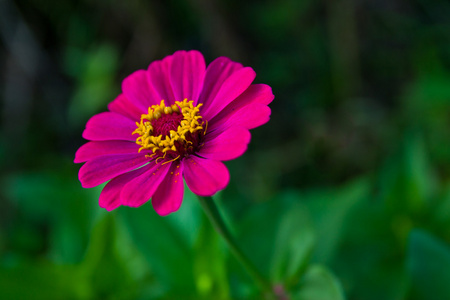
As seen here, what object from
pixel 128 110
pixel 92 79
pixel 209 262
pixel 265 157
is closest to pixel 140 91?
pixel 128 110

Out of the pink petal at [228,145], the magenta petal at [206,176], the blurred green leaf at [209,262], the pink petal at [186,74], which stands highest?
the pink petal at [186,74]

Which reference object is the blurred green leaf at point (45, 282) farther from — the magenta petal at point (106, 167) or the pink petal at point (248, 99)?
the pink petal at point (248, 99)

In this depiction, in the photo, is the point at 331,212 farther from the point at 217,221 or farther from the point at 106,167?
the point at 106,167

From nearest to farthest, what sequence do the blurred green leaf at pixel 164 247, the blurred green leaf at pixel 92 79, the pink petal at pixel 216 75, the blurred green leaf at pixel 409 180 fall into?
the pink petal at pixel 216 75
the blurred green leaf at pixel 164 247
the blurred green leaf at pixel 409 180
the blurred green leaf at pixel 92 79

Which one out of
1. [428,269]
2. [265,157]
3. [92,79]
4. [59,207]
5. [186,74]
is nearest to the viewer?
[186,74]

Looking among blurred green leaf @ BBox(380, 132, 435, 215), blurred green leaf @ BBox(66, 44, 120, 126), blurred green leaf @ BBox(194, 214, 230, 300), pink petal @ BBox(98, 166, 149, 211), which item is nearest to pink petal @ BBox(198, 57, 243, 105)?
pink petal @ BBox(98, 166, 149, 211)

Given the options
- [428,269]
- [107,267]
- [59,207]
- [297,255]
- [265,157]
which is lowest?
[428,269]

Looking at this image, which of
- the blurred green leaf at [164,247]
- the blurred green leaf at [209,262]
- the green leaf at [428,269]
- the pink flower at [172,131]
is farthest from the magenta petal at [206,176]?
the green leaf at [428,269]
